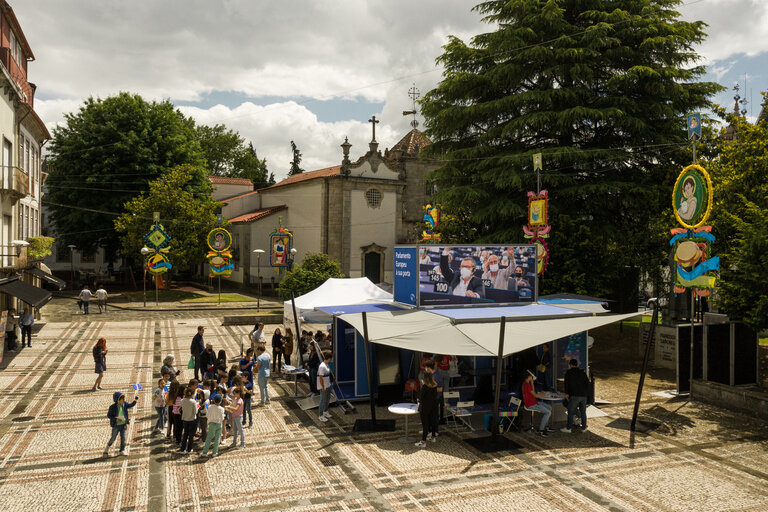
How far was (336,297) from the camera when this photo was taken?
18.2 metres

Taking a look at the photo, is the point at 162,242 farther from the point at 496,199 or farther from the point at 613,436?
the point at 613,436

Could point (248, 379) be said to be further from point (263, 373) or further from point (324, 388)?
point (324, 388)

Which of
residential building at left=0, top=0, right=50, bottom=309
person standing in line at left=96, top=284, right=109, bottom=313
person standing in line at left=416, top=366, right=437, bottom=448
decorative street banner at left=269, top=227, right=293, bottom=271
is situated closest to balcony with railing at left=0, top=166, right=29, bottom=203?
residential building at left=0, top=0, right=50, bottom=309

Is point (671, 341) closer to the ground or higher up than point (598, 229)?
closer to the ground

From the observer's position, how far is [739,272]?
14969 mm

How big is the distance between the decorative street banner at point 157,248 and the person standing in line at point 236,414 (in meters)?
28.1

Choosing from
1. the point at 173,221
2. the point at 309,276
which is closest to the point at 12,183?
the point at 309,276

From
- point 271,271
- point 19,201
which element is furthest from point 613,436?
point 271,271

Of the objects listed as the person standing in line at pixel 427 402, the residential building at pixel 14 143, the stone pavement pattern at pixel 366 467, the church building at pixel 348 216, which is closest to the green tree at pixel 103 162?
the church building at pixel 348 216

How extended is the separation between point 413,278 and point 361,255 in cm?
3293

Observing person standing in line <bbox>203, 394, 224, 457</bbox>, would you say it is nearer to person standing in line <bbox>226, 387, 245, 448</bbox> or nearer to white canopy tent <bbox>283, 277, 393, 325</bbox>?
person standing in line <bbox>226, 387, 245, 448</bbox>

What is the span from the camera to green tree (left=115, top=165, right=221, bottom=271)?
41625 mm

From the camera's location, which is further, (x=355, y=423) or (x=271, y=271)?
(x=271, y=271)

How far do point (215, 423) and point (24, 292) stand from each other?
1481cm
